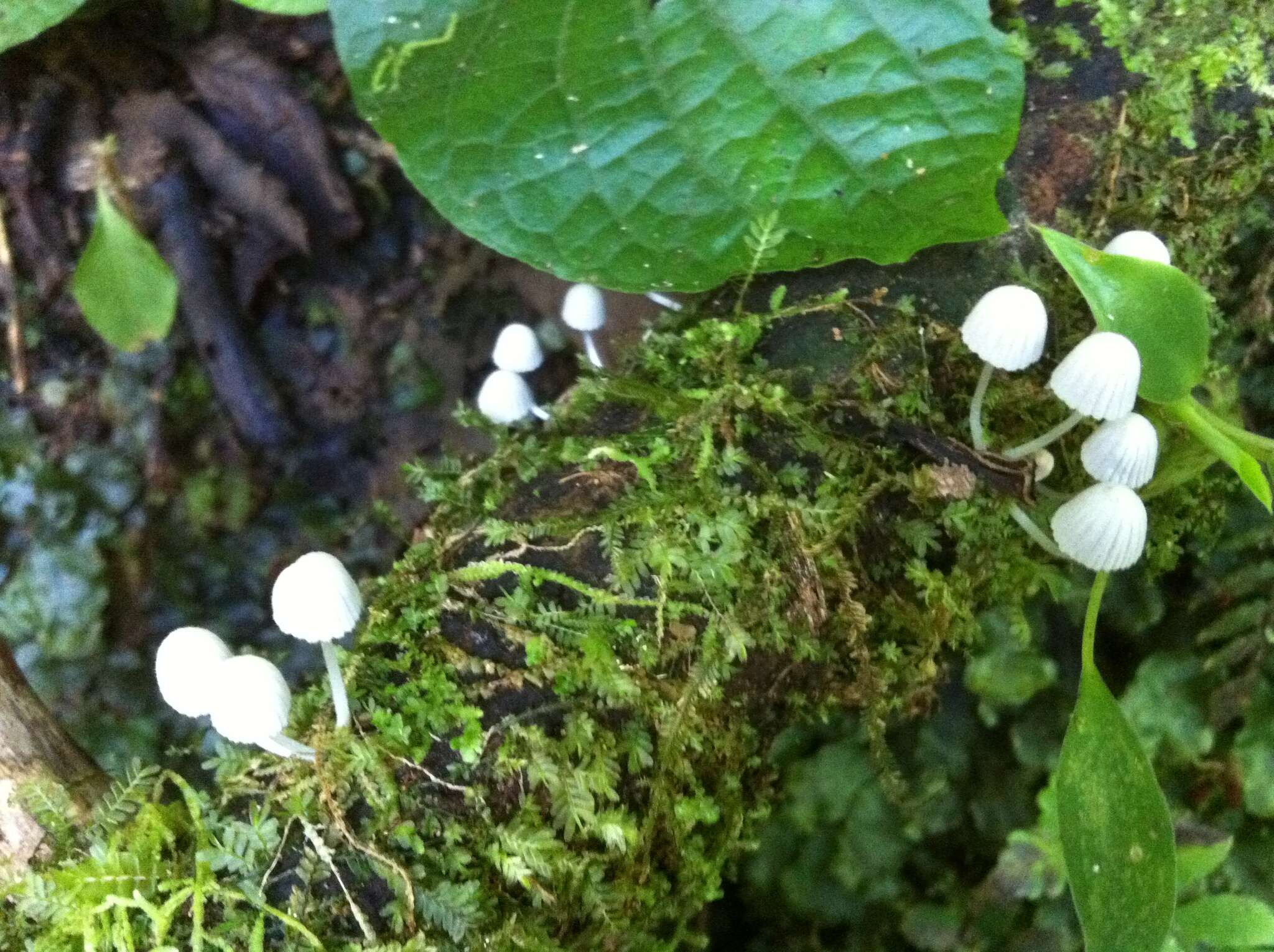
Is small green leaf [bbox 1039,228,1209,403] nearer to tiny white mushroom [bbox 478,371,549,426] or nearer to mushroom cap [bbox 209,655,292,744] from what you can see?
tiny white mushroom [bbox 478,371,549,426]

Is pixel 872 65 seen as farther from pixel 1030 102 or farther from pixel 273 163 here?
pixel 273 163

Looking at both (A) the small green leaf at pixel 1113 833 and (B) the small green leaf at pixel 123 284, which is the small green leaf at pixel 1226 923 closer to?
(A) the small green leaf at pixel 1113 833

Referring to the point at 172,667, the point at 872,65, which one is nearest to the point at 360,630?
the point at 172,667

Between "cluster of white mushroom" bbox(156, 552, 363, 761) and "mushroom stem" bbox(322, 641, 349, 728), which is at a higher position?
"cluster of white mushroom" bbox(156, 552, 363, 761)

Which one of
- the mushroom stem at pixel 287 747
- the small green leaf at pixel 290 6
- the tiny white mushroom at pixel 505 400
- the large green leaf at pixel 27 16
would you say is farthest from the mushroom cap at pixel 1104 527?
the large green leaf at pixel 27 16

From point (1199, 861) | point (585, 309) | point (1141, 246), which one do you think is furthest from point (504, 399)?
point (1199, 861)

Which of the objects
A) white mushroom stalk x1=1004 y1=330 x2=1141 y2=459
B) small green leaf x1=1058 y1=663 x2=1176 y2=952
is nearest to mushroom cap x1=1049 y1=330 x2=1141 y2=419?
white mushroom stalk x1=1004 y1=330 x2=1141 y2=459
